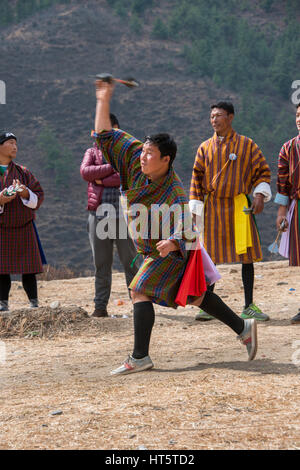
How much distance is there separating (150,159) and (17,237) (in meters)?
2.75

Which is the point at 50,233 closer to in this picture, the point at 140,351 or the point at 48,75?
the point at 48,75

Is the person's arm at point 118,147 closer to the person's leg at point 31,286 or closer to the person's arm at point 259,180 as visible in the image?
the person's arm at point 259,180

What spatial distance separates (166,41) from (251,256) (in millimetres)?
Answer: 32159

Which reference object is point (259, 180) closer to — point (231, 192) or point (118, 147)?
point (231, 192)

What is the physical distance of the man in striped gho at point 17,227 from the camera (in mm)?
6172

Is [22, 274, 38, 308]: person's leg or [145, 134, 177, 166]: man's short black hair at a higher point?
[145, 134, 177, 166]: man's short black hair

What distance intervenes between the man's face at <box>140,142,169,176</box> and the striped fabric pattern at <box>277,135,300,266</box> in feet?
6.31

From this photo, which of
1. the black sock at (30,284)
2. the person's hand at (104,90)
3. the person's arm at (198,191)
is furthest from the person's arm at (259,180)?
the black sock at (30,284)

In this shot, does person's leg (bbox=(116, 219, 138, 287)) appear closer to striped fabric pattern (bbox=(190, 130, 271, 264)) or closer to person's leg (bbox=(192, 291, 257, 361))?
striped fabric pattern (bbox=(190, 130, 271, 264))

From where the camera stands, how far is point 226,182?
5.71 metres

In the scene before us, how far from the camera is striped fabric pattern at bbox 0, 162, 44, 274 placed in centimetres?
618

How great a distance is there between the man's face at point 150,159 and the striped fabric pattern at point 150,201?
0.09 metres

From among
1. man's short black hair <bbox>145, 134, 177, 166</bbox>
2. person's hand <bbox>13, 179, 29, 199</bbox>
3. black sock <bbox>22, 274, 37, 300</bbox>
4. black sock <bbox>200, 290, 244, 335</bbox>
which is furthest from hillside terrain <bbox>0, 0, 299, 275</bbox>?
man's short black hair <bbox>145, 134, 177, 166</bbox>

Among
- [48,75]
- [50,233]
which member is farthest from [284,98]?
[50,233]
